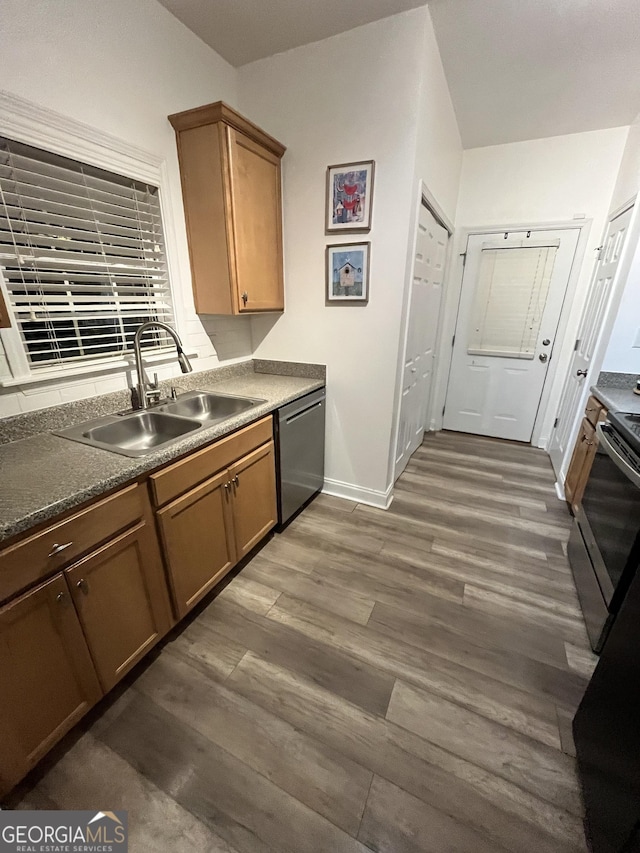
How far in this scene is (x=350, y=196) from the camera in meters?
2.04

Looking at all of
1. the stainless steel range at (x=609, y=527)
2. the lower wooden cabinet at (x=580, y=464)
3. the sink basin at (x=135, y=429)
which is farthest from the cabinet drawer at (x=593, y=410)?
the sink basin at (x=135, y=429)

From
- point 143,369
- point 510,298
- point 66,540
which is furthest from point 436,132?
point 66,540

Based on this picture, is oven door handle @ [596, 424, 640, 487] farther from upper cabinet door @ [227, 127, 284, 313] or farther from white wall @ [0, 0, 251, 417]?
white wall @ [0, 0, 251, 417]

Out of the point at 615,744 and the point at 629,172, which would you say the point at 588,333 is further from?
the point at 615,744

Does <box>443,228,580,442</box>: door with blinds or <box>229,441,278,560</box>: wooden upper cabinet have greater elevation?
<box>443,228,580,442</box>: door with blinds

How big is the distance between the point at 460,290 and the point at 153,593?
3667mm

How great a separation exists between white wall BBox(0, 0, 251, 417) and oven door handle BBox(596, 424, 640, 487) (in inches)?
88.8

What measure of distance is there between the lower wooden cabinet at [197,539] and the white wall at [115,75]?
759 millimetres

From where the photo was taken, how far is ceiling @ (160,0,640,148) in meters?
1.67

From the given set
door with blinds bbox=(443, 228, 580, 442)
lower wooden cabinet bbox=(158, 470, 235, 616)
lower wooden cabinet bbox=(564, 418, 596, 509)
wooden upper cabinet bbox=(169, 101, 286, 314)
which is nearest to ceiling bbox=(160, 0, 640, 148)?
wooden upper cabinet bbox=(169, 101, 286, 314)

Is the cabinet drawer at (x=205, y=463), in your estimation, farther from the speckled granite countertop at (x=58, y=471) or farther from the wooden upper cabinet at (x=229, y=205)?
the wooden upper cabinet at (x=229, y=205)

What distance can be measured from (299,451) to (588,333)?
8.23 feet

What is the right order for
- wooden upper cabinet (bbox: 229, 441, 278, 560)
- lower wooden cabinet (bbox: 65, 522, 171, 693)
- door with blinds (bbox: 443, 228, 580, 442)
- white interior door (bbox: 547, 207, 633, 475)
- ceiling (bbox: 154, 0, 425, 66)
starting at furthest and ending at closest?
door with blinds (bbox: 443, 228, 580, 442) → white interior door (bbox: 547, 207, 633, 475) → wooden upper cabinet (bbox: 229, 441, 278, 560) → ceiling (bbox: 154, 0, 425, 66) → lower wooden cabinet (bbox: 65, 522, 171, 693)

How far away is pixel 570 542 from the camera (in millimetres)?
2072
